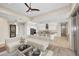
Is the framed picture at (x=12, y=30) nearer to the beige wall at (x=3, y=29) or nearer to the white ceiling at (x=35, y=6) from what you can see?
the beige wall at (x=3, y=29)

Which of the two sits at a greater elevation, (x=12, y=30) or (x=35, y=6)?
(x=35, y=6)

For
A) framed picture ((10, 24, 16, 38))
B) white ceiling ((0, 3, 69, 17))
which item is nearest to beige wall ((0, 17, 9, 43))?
framed picture ((10, 24, 16, 38))

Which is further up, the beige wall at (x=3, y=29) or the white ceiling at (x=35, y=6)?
the white ceiling at (x=35, y=6)

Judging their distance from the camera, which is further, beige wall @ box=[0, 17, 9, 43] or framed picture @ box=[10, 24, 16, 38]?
framed picture @ box=[10, 24, 16, 38]

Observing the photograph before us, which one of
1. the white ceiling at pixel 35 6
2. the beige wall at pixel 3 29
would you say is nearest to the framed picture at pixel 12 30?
the beige wall at pixel 3 29

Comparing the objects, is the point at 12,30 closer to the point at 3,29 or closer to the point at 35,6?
the point at 3,29

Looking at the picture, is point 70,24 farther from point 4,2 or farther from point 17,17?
point 4,2

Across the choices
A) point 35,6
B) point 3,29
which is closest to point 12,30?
point 3,29

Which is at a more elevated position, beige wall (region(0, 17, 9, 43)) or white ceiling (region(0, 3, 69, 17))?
white ceiling (region(0, 3, 69, 17))

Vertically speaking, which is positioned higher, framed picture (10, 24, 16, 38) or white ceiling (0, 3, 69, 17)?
white ceiling (0, 3, 69, 17)

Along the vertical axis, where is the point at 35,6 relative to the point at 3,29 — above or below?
above

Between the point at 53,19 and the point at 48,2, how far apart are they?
41 cm

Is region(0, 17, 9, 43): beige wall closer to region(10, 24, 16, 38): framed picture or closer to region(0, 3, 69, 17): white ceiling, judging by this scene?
region(10, 24, 16, 38): framed picture

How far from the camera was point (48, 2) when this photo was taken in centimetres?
178
